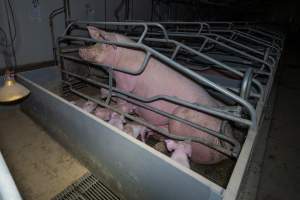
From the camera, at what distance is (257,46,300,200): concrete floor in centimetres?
161

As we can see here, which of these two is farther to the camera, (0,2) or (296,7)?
(296,7)

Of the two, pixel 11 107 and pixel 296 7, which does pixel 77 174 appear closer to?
pixel 11 107

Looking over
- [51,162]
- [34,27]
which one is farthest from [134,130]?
[34,27]

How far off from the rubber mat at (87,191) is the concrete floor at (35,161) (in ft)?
0.15

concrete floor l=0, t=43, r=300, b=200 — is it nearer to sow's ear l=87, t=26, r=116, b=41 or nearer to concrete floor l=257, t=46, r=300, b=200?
concrete floor l=257, t=46, r=300, b=200

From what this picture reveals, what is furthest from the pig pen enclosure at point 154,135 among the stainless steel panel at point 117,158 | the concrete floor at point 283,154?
the concrete floor at point 283,154

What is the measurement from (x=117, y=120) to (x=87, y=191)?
1.63 ft

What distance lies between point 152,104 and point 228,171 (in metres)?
0.78

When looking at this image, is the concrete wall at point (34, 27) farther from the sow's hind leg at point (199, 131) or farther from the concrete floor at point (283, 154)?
the concrete floor at point (283, 154)

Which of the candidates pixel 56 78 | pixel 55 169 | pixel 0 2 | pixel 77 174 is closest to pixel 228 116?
pixel 77 174

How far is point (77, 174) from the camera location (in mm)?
1437

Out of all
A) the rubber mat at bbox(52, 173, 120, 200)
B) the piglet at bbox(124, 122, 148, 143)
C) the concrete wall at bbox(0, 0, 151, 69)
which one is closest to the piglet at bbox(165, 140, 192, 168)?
the piglet at bbox(124, 122, 148, 143)

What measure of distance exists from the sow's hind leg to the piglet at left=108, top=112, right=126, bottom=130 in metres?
0.35

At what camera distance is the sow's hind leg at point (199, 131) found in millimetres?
1352
